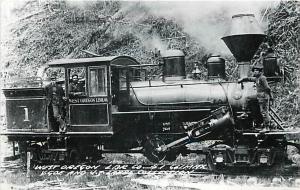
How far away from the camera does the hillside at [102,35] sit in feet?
35.9

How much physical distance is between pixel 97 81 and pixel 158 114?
4.74 feet

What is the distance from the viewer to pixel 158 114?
8.13 meters

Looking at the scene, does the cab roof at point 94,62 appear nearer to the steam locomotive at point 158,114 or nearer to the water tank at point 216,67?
the steam locomotive at point 158,114

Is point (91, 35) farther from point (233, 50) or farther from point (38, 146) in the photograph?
point (233, 50)

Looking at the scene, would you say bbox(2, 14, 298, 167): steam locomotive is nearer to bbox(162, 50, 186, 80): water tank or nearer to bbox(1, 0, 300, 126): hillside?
bbox(162, 50, 186, 80): water tank

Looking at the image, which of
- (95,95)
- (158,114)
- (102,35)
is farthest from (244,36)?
(102,35)

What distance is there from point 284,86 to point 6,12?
6.82 m

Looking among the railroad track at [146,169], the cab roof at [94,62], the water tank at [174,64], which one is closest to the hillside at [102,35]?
the water tank at [174,64]

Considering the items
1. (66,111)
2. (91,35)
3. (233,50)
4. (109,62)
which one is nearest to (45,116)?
(66,111)

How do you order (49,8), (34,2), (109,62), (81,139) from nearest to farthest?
(109,62) < (81,139) < (34,2) < (49,8)

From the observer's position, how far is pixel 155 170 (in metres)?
7.88

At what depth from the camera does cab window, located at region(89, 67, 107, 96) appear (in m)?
8.16

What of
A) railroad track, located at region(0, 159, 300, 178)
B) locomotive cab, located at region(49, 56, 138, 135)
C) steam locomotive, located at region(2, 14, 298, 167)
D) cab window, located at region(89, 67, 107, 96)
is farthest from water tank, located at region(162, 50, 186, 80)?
railroad track, located at region(0, 159, 300, 178)

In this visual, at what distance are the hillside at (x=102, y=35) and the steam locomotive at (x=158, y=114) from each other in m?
2.31
